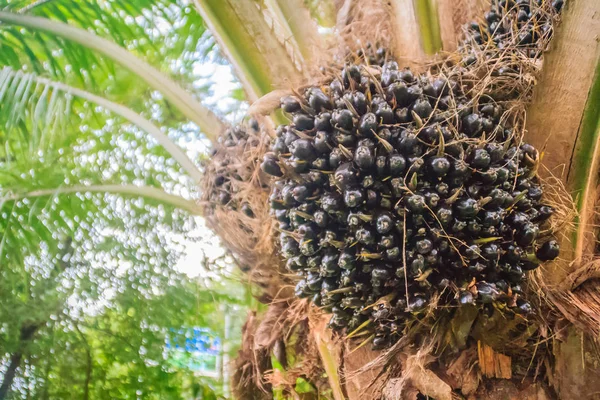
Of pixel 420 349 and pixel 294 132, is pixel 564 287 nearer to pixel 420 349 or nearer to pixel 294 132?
pixel 420 349

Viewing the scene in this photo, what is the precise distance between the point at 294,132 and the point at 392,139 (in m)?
0.24

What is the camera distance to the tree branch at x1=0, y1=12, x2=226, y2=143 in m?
2.00

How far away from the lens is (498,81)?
1.22 metres

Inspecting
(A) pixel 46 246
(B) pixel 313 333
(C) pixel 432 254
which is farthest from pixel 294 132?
(A) pixel 46 246

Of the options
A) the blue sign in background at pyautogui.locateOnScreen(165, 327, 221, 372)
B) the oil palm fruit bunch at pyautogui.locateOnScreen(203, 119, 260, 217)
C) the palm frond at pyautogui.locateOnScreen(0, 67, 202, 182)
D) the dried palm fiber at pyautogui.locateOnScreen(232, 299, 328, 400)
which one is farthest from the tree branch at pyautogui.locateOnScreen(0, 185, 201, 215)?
the blue sign in background at pyautogui.locateOnScreen(165, 327, 221, 372)

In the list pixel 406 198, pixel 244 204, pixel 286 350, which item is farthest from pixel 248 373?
pixel 406 198

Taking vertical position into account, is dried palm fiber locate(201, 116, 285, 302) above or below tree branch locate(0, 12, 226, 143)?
below

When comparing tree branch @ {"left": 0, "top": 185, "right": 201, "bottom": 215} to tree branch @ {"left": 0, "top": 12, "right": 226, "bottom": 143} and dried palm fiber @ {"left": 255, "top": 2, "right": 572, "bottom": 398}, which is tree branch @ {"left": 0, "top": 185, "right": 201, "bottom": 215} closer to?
tree branch @ {"left": 0, "top": 12, "right": 226, "bottom": 143}

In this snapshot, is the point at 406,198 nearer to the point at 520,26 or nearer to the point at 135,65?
→ the point at 520,26

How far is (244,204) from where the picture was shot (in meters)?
1.68

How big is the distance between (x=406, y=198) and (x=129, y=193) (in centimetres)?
175

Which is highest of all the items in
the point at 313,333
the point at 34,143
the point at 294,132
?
the point at 34,143

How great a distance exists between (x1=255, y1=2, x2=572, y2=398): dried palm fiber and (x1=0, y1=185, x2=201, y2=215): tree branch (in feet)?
4.29

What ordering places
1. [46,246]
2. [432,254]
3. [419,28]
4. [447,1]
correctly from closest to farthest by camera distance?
[432,254], [419,28], [447,1], [46,246]
